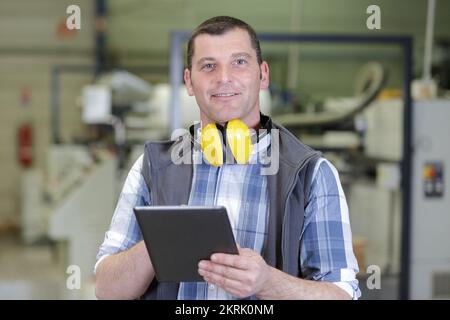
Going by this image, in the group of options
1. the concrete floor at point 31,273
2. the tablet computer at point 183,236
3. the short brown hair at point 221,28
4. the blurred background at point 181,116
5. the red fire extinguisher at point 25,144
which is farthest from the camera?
the red fire extinguisher at point 25,144

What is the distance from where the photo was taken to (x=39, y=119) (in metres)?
7.84

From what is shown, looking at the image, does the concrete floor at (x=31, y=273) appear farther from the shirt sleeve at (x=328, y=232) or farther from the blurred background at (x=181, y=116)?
the shirt sleeve at (x=328, y=232)

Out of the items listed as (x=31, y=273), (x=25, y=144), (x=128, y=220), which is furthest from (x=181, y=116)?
(x=25, y=144)

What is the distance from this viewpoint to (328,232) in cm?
102

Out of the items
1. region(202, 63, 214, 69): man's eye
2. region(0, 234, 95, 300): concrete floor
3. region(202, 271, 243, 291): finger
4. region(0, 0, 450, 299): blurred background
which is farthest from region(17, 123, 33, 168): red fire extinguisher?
region(202, 271, 243, 291): finger

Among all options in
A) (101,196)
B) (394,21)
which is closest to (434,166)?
(101,196)

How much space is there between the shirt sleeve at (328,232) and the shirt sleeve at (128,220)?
0.25 meters

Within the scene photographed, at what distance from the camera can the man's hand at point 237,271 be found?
89 centimetres

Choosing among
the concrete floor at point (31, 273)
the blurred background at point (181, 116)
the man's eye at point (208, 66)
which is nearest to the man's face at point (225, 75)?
the man's eye at point (208, 66)

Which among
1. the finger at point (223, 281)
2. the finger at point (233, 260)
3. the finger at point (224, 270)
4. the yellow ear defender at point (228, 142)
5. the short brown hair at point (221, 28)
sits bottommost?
the finger at point (223, 281)

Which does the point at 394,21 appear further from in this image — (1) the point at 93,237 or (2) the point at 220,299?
(2) the point at 220,299

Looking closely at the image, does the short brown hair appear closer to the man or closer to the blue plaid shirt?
the man

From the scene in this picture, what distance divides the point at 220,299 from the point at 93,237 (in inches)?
112

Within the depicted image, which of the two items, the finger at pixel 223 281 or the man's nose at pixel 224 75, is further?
the man's nose at pixel 224 75
